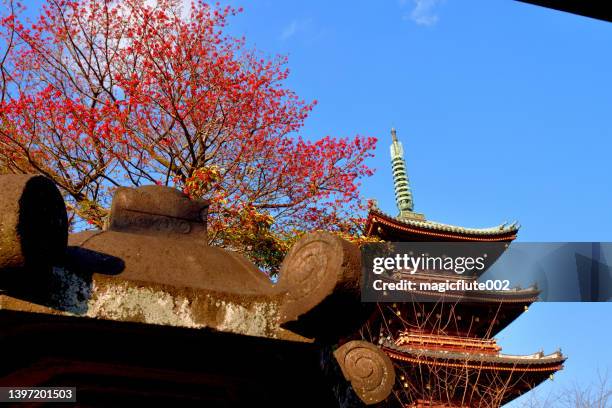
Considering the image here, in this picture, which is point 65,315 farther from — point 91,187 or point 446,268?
point 446,268

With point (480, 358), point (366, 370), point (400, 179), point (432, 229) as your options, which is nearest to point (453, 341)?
point (480, 358)

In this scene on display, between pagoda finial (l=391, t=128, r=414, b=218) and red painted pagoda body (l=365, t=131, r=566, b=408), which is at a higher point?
pagoda finial (l=391, t=128, r=414, b=218)

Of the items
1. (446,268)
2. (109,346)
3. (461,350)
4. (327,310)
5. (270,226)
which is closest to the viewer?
(327,310)

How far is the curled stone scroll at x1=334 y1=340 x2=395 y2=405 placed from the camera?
7.80ft

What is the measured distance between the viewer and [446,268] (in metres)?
21.6

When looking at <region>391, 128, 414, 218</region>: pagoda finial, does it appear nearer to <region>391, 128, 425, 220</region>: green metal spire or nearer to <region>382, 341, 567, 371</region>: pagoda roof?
<region>391, 128, 425, 220</region>: green metal spire

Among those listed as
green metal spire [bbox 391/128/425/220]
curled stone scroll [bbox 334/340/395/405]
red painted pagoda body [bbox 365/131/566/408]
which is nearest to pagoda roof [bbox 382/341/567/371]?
red painted pagoda body [bbox 365/131/566/408]

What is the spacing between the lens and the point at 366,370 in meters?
2.43

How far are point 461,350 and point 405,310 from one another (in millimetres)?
2339

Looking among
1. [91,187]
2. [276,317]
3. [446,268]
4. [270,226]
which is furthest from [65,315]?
[446,268]

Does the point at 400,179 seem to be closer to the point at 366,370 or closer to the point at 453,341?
the point at 453,341

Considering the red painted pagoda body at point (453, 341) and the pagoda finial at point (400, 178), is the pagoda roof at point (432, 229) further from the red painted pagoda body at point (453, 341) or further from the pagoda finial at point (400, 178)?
the pagoda finial at point (400, 178)

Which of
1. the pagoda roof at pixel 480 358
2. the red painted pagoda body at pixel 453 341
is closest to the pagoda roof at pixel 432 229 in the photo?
the red painted pagoda body at pixel 453 341

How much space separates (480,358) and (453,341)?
5.81 feet
